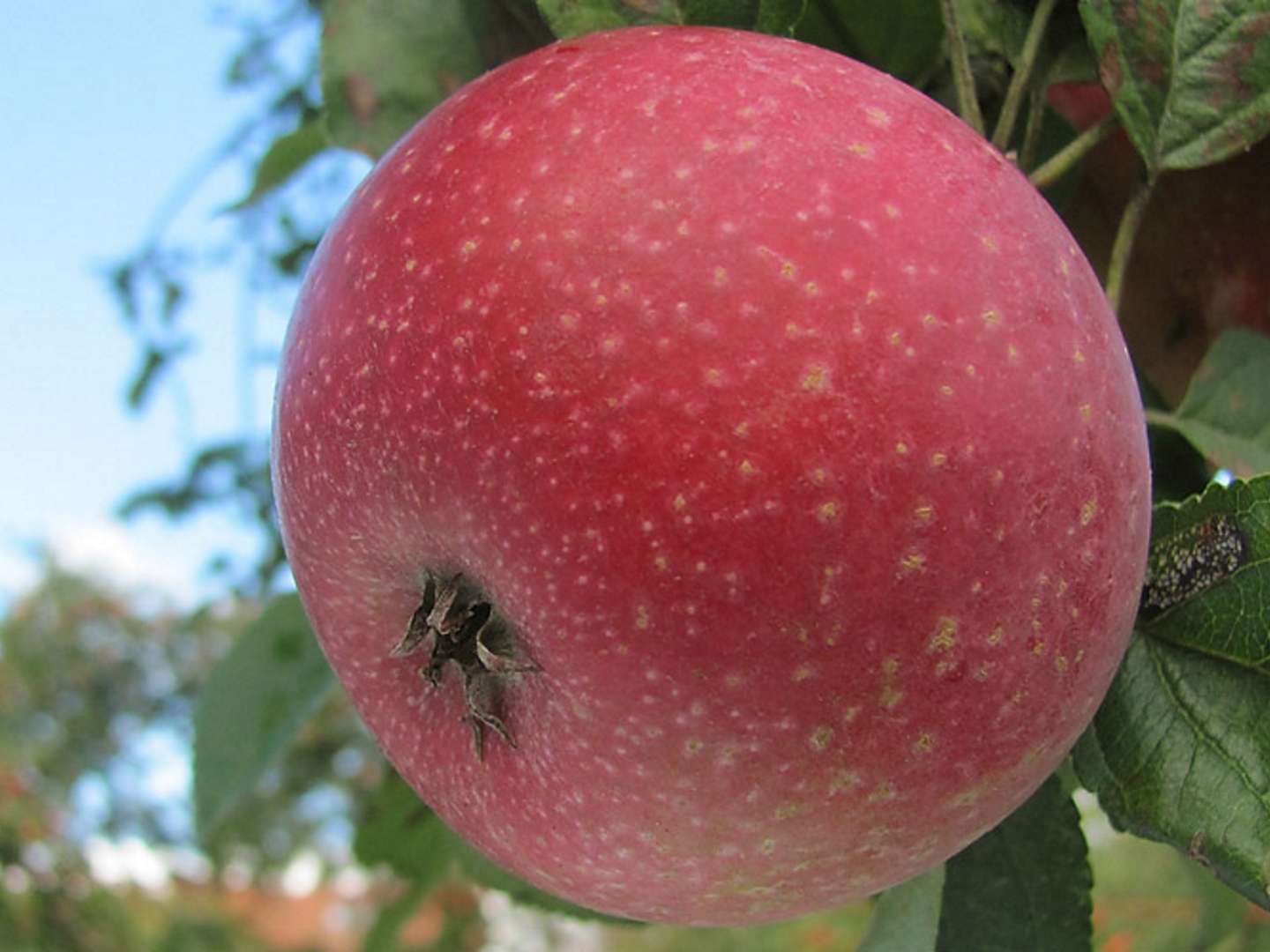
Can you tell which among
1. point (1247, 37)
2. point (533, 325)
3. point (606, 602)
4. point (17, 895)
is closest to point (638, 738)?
point (606, 602)

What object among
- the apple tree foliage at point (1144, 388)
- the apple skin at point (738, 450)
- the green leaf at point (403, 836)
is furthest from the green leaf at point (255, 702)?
the apple skin at point (738, 450)

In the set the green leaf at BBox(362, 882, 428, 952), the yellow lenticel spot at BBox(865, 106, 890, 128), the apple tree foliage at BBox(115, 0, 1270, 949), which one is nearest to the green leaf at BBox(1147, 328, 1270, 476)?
the apple tree foliage at BBox(115, 0, 1270, 949)

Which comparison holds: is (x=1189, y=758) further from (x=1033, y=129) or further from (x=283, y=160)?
(x=283, y=160)

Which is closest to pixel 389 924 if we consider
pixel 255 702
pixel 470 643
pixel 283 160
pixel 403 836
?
pixel 403 836

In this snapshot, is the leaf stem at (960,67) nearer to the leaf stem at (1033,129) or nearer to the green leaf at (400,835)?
the leaf stem at (1033,129)

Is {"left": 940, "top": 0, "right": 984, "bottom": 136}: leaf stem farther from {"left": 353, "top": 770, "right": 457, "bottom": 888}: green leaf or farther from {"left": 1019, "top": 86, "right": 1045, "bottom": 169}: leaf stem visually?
{"left": 353, "top": 770, "right": 457, "bottom": 888}: green leaf

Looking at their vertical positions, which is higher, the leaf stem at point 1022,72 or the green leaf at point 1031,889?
the leaf stem at point 1022,72
